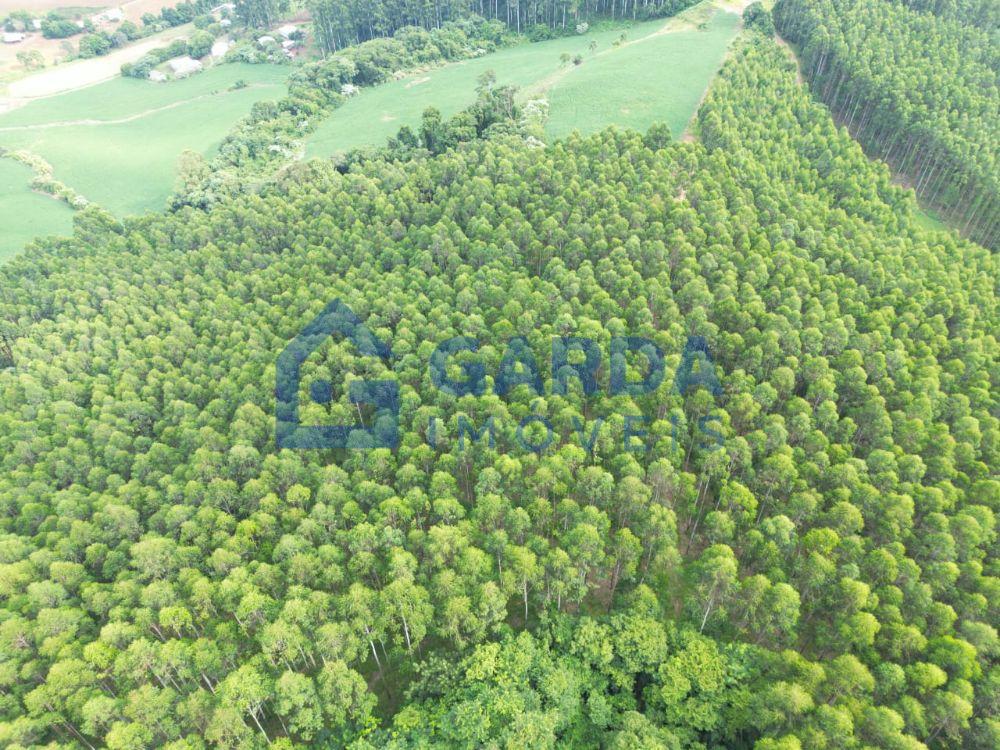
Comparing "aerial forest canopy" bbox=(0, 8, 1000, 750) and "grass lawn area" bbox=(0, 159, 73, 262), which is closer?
"aerial forest canopy" bbox=(0, 8, 1000, 750)

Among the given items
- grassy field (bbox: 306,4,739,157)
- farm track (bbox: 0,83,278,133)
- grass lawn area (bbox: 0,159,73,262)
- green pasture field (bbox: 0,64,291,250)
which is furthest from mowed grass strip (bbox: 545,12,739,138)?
farm track (bbox: 0,83,278,133)

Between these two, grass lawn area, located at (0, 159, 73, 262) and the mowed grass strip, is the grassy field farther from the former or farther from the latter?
grass lawn area, located at (0, 159, 73, 262)

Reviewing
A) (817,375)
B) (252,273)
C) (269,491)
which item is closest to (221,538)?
(269,491)

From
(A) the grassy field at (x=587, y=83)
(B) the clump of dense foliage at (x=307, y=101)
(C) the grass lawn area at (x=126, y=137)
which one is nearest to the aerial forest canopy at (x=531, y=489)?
(A) the grassy field at (x=587, y=83)

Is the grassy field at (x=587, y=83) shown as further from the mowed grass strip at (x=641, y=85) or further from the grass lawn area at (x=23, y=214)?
the grass lawn area at (x=23, y=214)

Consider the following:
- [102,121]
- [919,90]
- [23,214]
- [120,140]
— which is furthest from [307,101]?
[919,90]

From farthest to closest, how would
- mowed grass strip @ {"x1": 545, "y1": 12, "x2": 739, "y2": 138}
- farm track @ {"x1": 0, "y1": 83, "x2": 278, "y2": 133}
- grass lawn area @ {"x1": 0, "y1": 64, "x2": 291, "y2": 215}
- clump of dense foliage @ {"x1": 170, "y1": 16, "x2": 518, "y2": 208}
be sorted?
farm track @ {"x1": 0, "y1": 83, "x2": 278, "y2": 133} < grass lawn area @ {"x1": 0, "y1": 64, "x2": 291, "y2": 215} < clump of dense foliage @ {"x1": 170, "y1": 16, "x2": 518, "y2": 208} < mowed grass strip @ {"x1": 545, "y1": 12, "x2": 739, "y2": 138}

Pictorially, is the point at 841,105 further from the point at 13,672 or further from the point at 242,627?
the point at 13,672

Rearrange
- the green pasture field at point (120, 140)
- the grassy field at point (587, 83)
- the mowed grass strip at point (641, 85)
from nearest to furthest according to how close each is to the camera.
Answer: the mowed grass strip at point (641, 85), the grassy field at point (587, 83), the green pasture field at point (120, 140)
